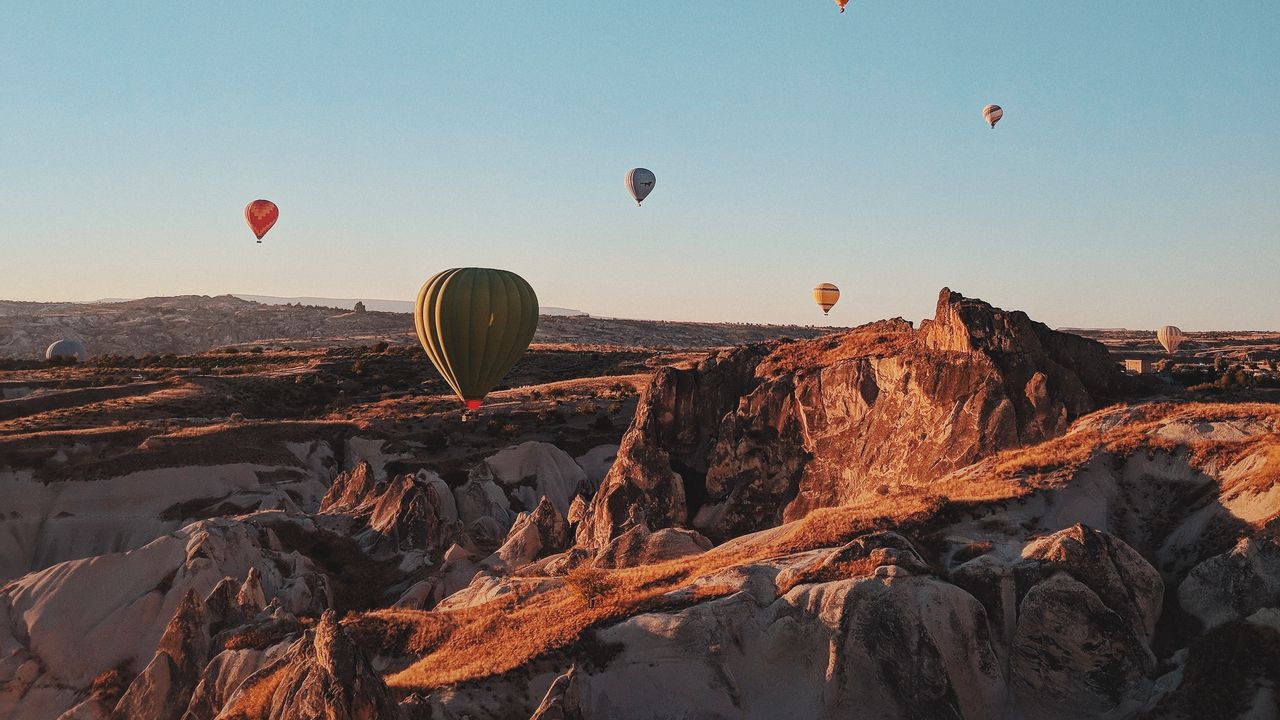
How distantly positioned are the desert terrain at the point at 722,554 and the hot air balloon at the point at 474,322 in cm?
640

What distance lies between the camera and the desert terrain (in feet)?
74.2

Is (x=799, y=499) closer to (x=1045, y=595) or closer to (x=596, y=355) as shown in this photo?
(x=1045, y=595)

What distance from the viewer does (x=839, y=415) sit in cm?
4638

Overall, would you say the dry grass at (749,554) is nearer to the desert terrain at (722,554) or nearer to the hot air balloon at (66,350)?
the desert terrain at (722,554)

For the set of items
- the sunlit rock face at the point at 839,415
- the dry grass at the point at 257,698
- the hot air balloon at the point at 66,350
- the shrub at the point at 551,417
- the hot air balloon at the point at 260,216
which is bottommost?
the dry grass at the point at 257,698

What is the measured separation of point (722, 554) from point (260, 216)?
271 ft

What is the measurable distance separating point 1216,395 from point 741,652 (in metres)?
25.0

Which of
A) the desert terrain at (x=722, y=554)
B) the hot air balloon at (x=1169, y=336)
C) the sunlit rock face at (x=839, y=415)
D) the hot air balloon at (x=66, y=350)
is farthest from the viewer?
the hot air balloon at (x=66, y=350)

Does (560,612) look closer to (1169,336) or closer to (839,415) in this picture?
(839,415)

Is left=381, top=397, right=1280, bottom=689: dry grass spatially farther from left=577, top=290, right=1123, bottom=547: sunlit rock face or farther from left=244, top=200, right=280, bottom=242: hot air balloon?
left=244, top=200, right=280, bottom=242: hot air balloon

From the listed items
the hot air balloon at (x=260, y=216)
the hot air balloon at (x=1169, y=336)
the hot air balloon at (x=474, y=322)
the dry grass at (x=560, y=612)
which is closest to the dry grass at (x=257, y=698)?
the dry grass at (x=560, y=612)

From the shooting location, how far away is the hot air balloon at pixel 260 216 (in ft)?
321

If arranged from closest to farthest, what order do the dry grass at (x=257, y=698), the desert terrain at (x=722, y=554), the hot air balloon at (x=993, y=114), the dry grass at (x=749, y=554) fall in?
the desert terrain at (x=722, y=554) → the dry grass at (x=257, y=698) → the dry grass at (x=749, y=554) → the hot air balloon at (x=993, y=114)

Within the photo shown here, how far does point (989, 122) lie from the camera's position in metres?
82.1
